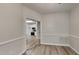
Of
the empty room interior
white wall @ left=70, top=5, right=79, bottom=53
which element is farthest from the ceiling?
white wall @ left=70, top=5, right=79, bottom=53

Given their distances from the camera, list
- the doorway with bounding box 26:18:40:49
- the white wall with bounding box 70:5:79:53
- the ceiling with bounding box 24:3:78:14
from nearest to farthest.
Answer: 1. the ceiling with bounding box 24:3:78:14
2. the white wall with bounding box 70:5:79:53
3. the doorway with bounding box 26:18:40:49

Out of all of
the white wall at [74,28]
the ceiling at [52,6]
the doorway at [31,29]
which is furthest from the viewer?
the doorway at [31,29]

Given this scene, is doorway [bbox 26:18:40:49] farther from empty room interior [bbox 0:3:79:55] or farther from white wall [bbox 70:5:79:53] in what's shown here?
white wall [bbox 70:5:79:53]

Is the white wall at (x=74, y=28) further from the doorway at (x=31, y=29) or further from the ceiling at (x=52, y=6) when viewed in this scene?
the doorway at (x=31, y=29)

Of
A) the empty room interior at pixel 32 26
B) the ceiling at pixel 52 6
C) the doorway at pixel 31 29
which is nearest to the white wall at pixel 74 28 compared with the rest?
the empty room interior at pixel 32 26

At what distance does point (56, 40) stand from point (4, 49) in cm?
140

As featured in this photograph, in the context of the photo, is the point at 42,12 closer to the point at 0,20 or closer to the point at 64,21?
the point at 64,21

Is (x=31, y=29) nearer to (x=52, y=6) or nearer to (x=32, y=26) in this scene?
(x=32, y=26)

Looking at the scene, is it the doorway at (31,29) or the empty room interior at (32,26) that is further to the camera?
the doorway at (31,29)

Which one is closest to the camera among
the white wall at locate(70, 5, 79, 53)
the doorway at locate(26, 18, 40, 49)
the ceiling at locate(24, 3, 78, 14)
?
the ceiling at locate(24, 3, 78, 14)

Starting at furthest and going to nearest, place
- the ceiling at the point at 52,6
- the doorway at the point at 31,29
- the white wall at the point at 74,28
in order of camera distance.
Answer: the doorway at the point at 31,29 < the white wall at the point at 74,28 < the ceiling at the point at 52,6

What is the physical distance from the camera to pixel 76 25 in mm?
2330

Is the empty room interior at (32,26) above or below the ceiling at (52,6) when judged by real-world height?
below

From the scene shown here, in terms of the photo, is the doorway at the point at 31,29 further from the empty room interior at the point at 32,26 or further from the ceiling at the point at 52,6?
the ceiling at the point at 52,6
